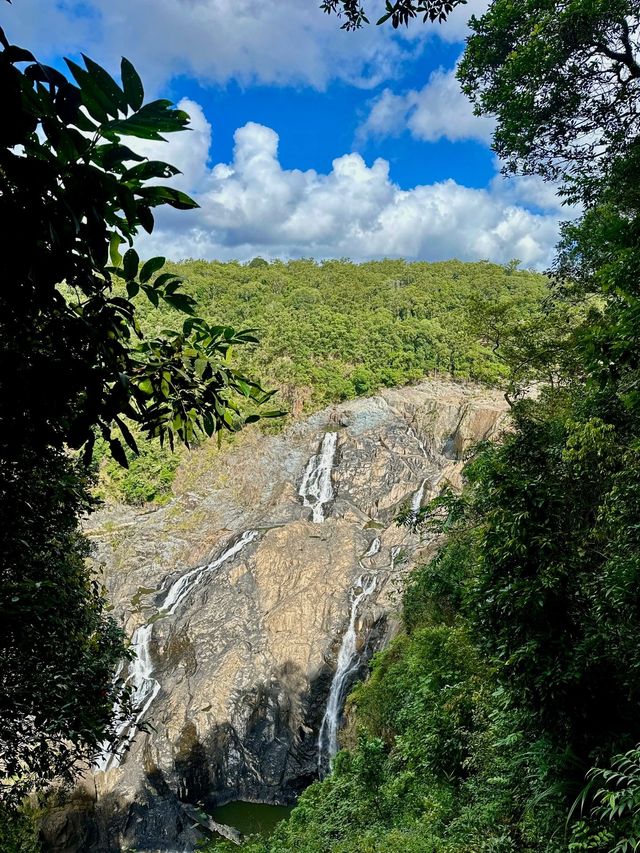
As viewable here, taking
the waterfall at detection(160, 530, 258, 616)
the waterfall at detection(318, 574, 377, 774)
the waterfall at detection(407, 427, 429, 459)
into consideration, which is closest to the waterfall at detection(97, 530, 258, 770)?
the waterfall at detection(160, 530, 258, 616)

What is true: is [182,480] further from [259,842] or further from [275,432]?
[259,842]

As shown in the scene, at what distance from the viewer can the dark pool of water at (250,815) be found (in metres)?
13.7

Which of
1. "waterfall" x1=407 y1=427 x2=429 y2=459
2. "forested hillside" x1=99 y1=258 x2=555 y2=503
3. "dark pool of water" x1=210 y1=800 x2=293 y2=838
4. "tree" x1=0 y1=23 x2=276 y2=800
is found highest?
"forested hillside" x1=99 y1=258 x2=555 y2=503

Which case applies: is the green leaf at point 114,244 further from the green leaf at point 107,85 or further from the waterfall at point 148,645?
the waterfall at point 148,645

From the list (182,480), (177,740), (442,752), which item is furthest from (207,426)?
(182,480)

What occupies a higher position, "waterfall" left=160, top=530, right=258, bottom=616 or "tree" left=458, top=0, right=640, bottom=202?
"tree" left=458, top=0, right=640, bottom=202

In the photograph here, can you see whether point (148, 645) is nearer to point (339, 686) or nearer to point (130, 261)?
point (339, 686)

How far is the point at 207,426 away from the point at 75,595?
4.22m

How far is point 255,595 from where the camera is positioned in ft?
61.4

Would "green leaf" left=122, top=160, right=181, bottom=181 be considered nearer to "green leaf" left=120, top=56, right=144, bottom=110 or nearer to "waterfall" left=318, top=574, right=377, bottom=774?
"green leaf" left=120, top=56, right=144, bottom=110

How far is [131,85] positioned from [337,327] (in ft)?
118

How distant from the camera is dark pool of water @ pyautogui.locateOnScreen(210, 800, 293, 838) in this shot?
13695 millimetres

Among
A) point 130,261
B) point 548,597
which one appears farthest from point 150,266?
point 548,597

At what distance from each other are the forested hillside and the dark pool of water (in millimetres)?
12436
